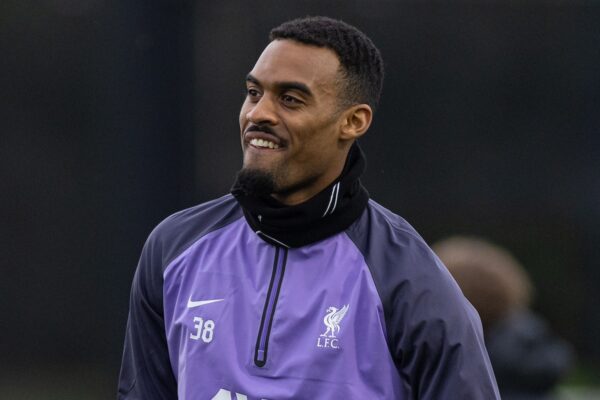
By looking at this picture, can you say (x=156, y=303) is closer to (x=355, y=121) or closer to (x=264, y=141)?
(x=264, y=141)

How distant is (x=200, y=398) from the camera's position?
297 cm

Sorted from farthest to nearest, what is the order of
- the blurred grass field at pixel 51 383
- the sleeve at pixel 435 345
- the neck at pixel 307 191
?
the blurred grass field at pixel 51 383
the neck at pixel 307 191
the sleeve at pixel 435 345

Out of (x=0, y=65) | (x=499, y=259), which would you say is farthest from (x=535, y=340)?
(x=0, y=65)

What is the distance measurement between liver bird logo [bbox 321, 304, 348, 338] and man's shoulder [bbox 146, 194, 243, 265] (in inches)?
16.1

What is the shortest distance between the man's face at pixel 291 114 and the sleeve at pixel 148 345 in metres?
0.41

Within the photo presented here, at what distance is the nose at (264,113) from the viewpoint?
118 inches

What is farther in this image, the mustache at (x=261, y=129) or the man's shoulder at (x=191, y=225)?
the man's shoulder at (x=191, y=225)

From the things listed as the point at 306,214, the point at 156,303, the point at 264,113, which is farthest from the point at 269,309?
the point at 264,113

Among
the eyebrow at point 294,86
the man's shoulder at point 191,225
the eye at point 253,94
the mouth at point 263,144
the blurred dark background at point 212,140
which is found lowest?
the blurred dark background at point 212,140

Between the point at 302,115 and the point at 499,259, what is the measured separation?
1.77m

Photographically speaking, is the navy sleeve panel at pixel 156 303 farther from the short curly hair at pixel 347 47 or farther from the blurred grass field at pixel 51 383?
the blurred grass field at pixel 51 383

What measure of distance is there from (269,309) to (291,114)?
1.59 feet

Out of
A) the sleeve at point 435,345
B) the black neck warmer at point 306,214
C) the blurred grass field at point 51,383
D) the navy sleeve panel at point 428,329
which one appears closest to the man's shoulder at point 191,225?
the black neck warmer at point 306,214

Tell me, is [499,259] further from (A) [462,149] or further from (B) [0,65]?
(B) [0,65]
